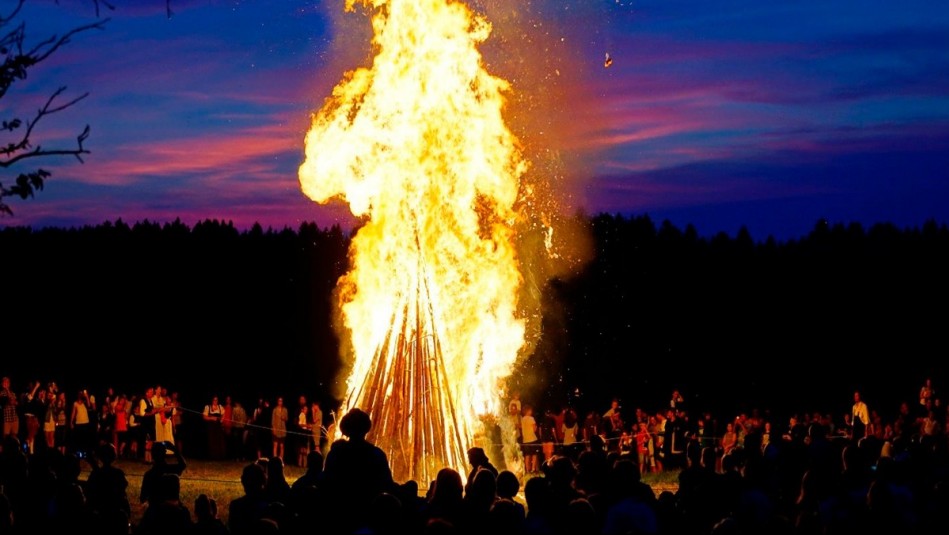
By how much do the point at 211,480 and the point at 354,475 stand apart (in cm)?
1322

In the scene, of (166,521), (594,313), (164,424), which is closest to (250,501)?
(166,521)

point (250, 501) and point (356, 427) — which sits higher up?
point (356, 427)

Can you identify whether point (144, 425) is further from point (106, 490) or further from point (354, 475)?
point (354, 475)

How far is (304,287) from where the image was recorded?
3381 cm

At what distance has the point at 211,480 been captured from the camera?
2109 cm

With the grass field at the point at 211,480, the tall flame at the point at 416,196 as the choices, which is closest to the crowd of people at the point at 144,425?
the grass field at the point at 211,480

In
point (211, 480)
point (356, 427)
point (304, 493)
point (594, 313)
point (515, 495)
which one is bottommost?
point (211, 480)

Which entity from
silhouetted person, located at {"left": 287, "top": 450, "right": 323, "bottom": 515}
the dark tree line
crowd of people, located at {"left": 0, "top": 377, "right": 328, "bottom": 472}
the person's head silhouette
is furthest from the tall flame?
the dark tree line

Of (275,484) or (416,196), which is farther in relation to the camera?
(416,196)

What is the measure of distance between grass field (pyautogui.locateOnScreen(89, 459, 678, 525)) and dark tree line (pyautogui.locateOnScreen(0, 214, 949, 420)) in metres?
7.32

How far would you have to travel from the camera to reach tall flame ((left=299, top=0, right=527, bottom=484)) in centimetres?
1417

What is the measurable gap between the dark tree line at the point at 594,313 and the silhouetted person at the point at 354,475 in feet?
71.1

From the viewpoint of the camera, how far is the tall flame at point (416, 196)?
14.2 meters

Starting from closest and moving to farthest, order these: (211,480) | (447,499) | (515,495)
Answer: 1. (447,499)
2. (515,495)
3. (211,480)
